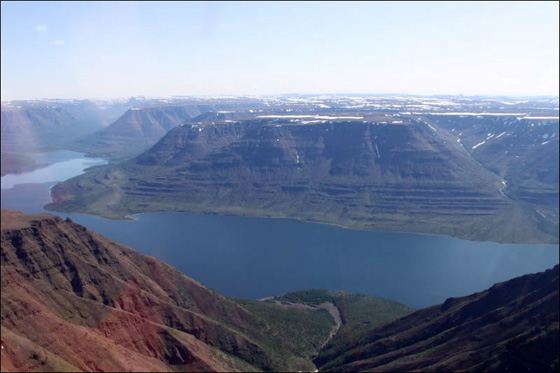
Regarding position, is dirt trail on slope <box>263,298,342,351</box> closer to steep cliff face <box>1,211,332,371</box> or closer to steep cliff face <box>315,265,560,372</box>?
steep cliff face <box>1,211,332,371</box>

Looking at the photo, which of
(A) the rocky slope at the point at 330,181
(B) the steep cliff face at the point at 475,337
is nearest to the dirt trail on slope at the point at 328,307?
(B) the steep cliff face at the point at 475,337

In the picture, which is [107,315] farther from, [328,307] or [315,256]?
[315,256]

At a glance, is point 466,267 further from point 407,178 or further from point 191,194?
point 191,194

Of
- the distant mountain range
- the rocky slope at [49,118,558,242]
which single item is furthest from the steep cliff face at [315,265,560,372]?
the rocky slope at [49,118,558,242]

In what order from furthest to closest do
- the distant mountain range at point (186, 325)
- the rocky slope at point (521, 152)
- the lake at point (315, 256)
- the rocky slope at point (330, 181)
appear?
the rocky slope at point (521, 152)
the rocky slope at point (330, 181)
the lake at point (315, 256)
the distant mountain range at point (186, 325)

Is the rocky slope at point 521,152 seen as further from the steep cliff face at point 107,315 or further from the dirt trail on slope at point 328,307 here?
the steep cliff face at point 107,315

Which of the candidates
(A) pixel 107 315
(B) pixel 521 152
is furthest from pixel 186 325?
(B) pixel 521 152

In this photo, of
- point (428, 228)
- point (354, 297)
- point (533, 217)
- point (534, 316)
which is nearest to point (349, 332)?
point (354, 297)
